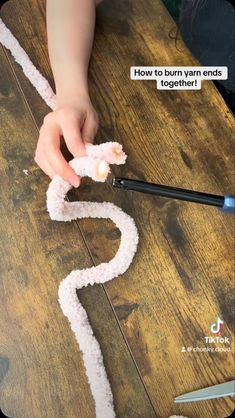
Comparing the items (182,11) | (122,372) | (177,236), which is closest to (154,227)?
(177,236)

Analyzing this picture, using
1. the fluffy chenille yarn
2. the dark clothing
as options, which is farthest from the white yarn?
the dark clothing

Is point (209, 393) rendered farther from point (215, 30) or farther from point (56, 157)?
→ point (215, 30)

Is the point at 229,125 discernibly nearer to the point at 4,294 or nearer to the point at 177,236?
the point at 177,236

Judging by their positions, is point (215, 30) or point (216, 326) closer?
point (216, 326)

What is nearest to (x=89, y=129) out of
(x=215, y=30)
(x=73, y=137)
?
(x=73, y=137)

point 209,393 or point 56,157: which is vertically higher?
point 56,157

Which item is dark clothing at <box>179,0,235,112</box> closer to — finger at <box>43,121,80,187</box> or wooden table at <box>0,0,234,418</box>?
wooden table at <box>0,0,234,418</box>

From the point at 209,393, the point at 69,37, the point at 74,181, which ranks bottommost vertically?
the point at 209,393

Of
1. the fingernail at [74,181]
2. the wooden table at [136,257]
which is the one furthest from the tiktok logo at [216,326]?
the fingernail at [74,181]

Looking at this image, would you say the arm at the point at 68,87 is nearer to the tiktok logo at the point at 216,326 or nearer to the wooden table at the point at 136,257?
the wooden table at the point at 136,257
